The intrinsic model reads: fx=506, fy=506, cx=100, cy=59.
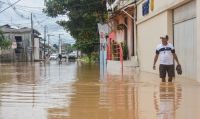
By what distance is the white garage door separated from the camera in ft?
54.6

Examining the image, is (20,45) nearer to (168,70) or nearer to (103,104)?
(168,70)

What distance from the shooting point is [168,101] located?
34.6 feet

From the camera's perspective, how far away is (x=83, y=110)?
372 inches

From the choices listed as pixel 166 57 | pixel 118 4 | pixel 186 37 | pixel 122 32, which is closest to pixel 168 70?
pixel 166 57

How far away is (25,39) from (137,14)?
68.0m

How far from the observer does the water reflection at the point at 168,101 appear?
8.70m

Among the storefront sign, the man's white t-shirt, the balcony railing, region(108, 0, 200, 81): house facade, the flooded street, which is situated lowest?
the flooded street

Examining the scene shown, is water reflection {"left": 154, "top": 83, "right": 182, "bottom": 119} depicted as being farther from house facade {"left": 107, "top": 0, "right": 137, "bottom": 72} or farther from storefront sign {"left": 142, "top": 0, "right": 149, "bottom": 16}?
house facade {"left": 107, "top": 0, "right": 137, "bottom": 72}

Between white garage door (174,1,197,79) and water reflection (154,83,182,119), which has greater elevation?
white garage door (174,1,197,79)

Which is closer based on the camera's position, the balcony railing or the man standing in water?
the man standing in water

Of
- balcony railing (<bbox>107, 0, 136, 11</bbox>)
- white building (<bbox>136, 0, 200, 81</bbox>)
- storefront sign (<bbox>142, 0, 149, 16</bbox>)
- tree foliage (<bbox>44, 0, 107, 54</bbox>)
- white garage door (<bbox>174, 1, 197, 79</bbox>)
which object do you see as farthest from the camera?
tree foliage (<bbox>44, 0, 107, 54</bbox>)

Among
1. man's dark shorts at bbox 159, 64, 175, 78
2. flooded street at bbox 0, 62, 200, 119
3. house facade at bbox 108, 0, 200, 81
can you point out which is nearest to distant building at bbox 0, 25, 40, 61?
house facade at bbox 108, 0, 200, 81

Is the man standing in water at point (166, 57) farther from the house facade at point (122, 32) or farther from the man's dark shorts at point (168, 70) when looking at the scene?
the house facade at point (122, 32)

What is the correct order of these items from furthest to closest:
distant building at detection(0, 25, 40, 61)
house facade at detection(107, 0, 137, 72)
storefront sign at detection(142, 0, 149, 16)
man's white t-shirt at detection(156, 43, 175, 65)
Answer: distant building at detection(0, 25, 40, 61) → house facade at detection(107, 0, 137, 72) → storefront sign at detection(142, 0, 149, 16) → man's white t-shirt at detection(156, 43, 175, 65)
